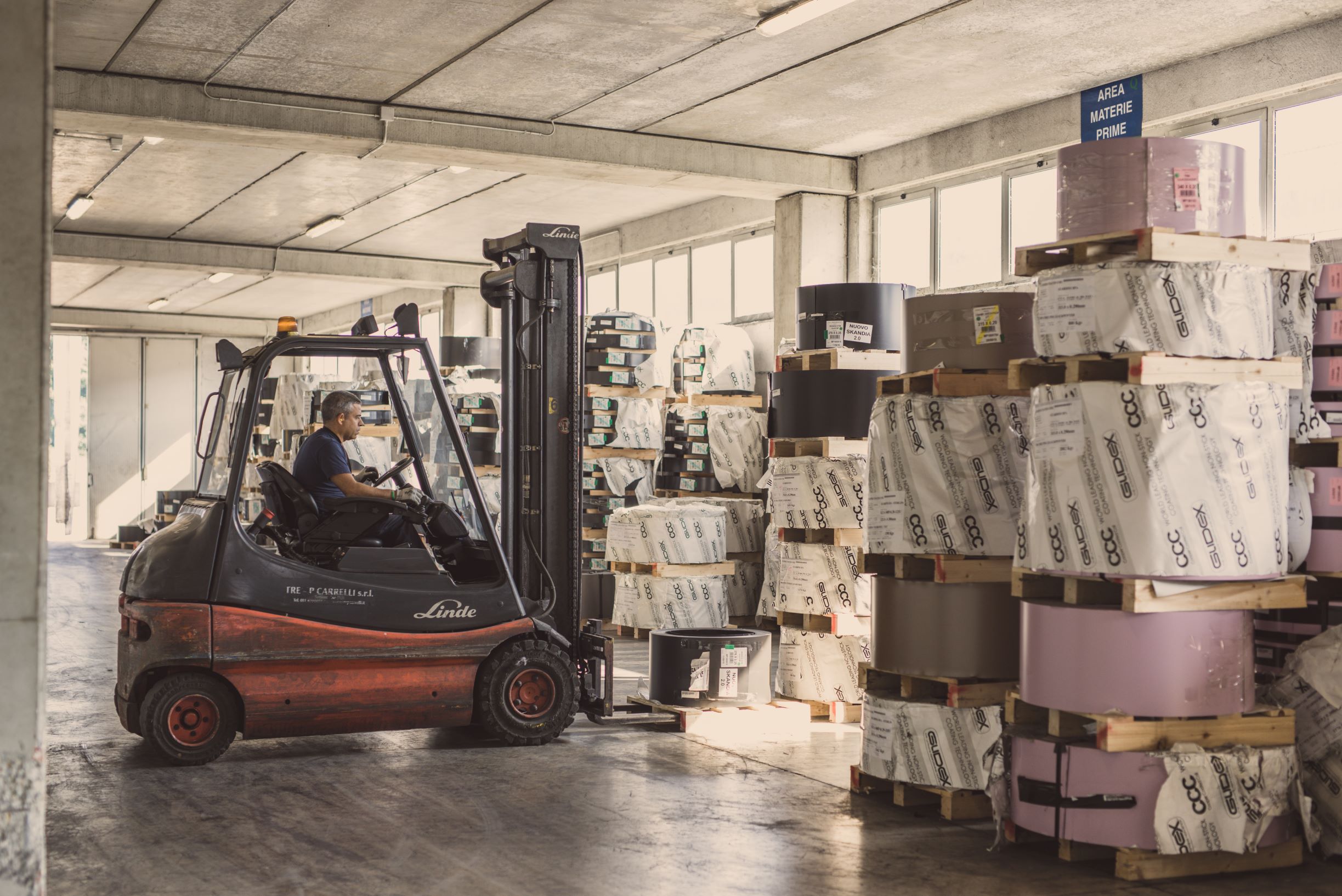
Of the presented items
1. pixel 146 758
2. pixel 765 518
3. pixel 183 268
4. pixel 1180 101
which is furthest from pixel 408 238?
pixel 146 758

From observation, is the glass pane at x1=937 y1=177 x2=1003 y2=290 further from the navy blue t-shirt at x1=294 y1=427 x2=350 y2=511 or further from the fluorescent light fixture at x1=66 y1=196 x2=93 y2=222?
the fluorescent light fixture at x1=66 y1=196 x2=93 y2=222

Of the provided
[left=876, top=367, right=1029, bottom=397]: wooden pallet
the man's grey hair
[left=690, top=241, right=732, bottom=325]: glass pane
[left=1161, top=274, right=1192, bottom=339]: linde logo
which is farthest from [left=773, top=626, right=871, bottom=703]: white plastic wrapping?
[left=690, top=241, right=732, bottom=325]: glass pane

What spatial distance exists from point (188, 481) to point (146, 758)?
79.7 feet

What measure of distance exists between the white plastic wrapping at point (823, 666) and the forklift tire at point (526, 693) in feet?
5.40

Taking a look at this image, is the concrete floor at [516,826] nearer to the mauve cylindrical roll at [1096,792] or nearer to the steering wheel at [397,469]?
the mauve cylindrical roll at [1096,792]

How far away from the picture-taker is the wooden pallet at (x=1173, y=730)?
498 cm

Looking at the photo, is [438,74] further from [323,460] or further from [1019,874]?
[1019,874]

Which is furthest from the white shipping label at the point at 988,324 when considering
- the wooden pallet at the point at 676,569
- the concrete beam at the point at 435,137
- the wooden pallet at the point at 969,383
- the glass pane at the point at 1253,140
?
the concrete beam at the point at 435,137

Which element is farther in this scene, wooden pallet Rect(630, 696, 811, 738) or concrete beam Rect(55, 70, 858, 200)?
concrete beam Rect(55, 70, 858, 200)

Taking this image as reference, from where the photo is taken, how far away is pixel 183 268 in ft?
66.0

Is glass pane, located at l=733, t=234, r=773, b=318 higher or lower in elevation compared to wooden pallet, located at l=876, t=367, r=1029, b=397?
higher

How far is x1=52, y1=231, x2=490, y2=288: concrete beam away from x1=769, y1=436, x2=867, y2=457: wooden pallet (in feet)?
41.7

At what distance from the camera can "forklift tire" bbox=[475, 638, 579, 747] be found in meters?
7.23

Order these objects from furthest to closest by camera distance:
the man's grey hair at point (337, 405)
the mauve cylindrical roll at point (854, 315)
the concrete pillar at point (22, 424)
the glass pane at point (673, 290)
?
1. the glass pane at point (673, 290)
2. the mauve cylindrical roll at point (854, 315)
3. the man's grey hair at point (337, 405)
4. the concrete pillar at point (22, 424)
